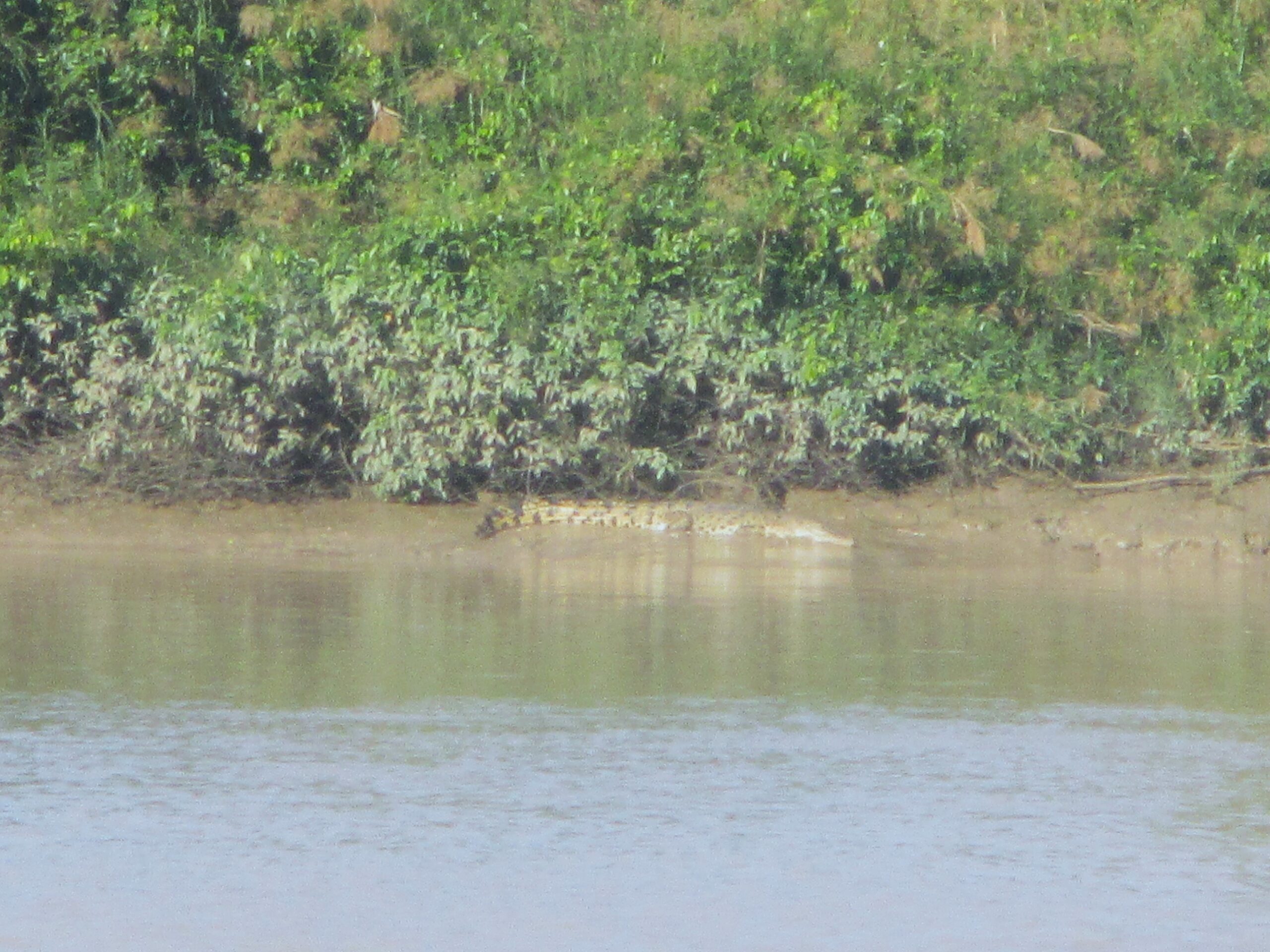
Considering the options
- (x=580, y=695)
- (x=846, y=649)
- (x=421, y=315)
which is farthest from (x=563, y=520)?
(x=580, y=695)

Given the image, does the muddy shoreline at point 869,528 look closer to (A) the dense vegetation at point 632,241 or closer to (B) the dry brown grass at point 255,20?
(A) the dense vegetation at point 632,241

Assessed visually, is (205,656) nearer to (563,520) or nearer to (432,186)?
(563,520)

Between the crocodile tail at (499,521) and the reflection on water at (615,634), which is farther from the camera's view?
the crocodile tail at (499,521)

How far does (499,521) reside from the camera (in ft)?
41.5

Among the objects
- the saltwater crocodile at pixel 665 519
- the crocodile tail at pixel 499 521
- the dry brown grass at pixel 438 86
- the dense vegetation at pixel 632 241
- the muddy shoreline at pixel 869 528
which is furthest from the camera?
the dry brown grass at pixel 438 86

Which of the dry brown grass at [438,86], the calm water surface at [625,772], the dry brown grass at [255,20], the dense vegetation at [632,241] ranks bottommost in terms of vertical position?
the calm water surface at [625,772]

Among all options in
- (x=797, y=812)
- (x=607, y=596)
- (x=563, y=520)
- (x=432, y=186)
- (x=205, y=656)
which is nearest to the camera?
(x=797, y=812)

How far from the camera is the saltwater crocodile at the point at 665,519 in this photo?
1256 centimetres

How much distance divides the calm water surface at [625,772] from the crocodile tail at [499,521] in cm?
214

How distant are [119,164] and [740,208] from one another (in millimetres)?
4956

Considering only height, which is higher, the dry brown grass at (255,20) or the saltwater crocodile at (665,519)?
the dry brown grass at (255,20)

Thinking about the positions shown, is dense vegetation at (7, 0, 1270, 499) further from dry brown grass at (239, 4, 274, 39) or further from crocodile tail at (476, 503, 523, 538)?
crocodile tail at (476, 503, 523, 538)

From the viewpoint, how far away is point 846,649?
28.1 ft

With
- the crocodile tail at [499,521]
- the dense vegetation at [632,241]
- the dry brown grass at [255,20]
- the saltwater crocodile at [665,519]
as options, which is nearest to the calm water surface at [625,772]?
the crocodile tail at [499,521]
